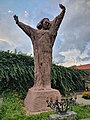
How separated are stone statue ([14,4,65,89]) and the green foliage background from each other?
3373mm

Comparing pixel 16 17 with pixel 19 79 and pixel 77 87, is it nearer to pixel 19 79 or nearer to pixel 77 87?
pixel 19 79

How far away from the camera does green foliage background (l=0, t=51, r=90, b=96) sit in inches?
554

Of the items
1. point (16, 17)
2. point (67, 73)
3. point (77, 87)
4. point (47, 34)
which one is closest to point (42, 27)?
point (47, 34)

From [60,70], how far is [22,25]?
5886 millimetres

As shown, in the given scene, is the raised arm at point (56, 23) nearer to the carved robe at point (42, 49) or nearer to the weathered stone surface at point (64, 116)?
the carved robe at point (42, 49)

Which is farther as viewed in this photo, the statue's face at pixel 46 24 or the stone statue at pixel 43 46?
the statue's face at pixel 46 24

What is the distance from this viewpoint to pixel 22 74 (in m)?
14.3

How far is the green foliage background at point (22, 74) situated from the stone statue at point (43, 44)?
11.1ft

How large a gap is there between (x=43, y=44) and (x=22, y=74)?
159 inches

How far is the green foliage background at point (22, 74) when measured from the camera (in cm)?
1406

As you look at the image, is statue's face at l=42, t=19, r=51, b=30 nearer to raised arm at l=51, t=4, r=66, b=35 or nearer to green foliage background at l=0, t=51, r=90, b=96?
raised arm at l=51, t=4, r=66, b=35

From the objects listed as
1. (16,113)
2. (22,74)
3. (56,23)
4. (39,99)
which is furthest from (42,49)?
(22,74)

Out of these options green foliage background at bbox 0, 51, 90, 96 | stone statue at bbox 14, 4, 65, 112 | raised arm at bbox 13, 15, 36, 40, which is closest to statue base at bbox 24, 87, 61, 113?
stone statue at bbox 14, 4, 65, 112

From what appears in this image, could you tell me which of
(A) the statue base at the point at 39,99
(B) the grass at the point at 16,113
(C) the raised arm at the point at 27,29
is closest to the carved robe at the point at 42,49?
(C) the raised arm at the point at 27,29
